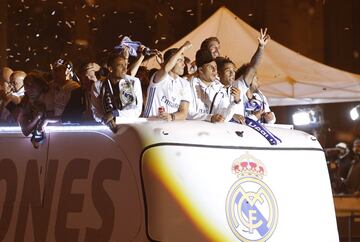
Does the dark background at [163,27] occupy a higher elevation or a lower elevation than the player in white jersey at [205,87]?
lower

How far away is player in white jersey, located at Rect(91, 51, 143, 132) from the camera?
7410mm

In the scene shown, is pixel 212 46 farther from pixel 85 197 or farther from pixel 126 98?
pixel 85 197

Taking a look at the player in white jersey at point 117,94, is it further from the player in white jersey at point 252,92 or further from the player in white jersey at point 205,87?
the player in white jersey at point 252,92

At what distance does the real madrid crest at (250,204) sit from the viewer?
21.7ft

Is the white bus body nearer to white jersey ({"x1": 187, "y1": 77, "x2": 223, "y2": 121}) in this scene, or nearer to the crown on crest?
the crown on crest

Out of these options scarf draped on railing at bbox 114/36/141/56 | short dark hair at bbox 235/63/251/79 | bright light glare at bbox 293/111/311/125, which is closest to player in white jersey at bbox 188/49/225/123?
scarf draped on railing at bbox 114/36/141/56

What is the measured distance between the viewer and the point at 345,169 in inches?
728

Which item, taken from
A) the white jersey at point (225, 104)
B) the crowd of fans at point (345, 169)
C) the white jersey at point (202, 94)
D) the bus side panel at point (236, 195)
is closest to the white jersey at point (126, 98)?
the white jersey at point (202, 94)

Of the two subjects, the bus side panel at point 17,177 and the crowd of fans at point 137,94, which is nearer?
the bus side panel at point 17,177

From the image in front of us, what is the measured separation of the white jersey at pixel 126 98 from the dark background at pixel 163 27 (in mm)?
11730

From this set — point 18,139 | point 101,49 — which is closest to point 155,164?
point 18,139

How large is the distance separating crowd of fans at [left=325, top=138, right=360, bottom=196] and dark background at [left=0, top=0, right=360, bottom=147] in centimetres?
63

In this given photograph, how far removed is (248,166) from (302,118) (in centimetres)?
1237

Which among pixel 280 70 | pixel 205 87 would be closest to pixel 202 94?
pixel 205 87
